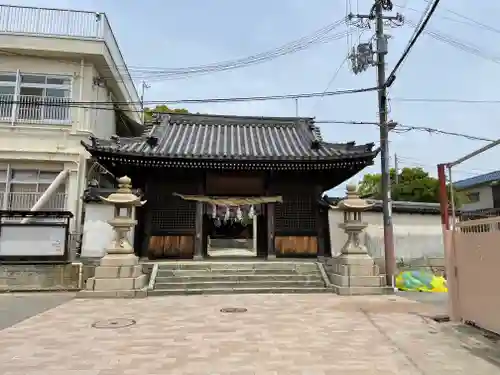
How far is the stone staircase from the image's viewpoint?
12.0 meters

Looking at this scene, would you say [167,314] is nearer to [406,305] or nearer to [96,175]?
[406,305]

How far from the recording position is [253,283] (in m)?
12.5

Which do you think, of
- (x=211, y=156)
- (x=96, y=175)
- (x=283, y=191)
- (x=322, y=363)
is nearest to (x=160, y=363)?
(x=322, y=363)

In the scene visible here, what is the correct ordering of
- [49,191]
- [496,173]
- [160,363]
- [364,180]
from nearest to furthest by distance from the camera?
1. [160,363]
2. [496,173]
3. [49,191]
4. [364,180]

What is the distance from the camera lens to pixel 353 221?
1257cm

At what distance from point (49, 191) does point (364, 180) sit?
1263 inches

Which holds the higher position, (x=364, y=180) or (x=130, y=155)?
(x=364, y=180)

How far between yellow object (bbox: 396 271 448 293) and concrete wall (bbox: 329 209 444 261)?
5.92 feet

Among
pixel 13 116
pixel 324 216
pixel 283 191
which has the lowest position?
pixel 324 216

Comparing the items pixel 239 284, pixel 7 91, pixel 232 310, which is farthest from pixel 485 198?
pixel 7 91

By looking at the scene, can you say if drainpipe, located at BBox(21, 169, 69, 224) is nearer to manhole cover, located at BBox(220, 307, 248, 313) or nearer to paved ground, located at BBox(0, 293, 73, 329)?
paved ground, located at BBox(0, 293, 73, 329)

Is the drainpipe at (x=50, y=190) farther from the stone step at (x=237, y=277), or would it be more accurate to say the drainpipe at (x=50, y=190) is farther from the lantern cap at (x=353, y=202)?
the lantern cap at (x=353, y=202)

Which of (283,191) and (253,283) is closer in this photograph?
(253,283)

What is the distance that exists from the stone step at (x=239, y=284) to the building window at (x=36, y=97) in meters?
10.1
